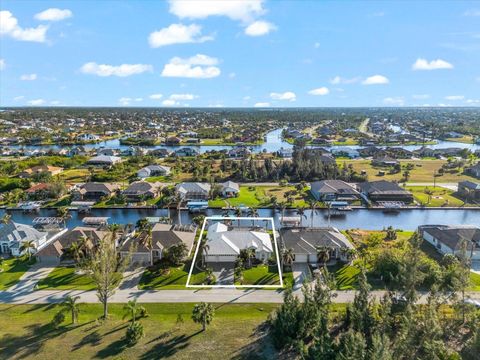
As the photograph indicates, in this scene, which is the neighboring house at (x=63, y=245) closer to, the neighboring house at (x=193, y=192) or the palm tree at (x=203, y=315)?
the palm tree at (x=203, y=315)

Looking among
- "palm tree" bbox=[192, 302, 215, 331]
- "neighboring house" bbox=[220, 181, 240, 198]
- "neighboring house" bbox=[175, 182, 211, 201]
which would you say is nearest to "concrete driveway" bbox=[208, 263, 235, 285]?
"palm tree" bbox=[192, 302, 215, 331]

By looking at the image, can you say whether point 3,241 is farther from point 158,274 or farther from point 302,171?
point 302,171

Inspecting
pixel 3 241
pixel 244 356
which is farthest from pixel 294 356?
pixel 3 241

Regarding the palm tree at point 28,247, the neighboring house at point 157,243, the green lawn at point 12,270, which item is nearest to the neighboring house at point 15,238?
the palm tree at point 28,247

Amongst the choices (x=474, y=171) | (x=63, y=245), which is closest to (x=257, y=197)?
(x=63, y=245)

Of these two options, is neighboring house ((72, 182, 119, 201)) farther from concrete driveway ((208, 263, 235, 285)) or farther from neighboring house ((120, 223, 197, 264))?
concrete driveway ((208, 263, 235, 285))

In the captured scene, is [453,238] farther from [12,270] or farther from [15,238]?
[15,238]

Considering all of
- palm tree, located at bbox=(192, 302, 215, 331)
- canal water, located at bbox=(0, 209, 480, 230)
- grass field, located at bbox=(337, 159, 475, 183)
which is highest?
grass field, located at bbox=(337, 159, 475, 183)
